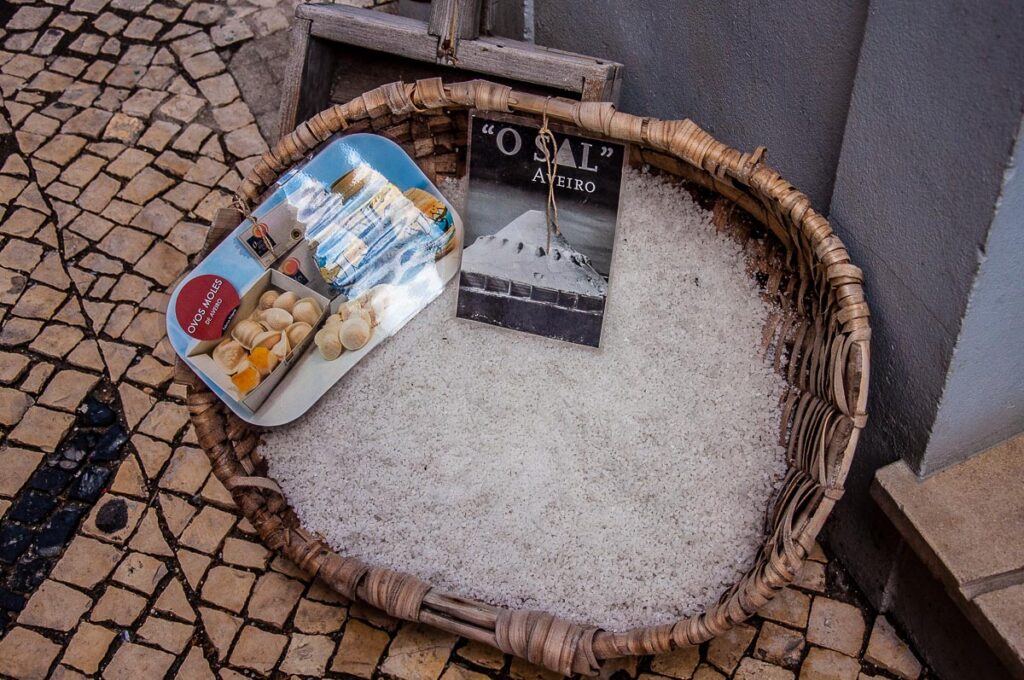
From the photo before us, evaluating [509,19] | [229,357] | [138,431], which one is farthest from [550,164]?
[138,431]

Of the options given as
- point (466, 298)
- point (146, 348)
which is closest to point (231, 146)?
point (146, 348)

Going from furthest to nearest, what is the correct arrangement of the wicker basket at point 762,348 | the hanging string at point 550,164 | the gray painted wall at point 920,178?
the hanging string at point 550,164, the wicker basket at point 762,348, the gray painted wall at point 920,178

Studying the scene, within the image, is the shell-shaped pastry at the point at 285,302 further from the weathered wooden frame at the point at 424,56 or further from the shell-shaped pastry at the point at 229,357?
the weathered wooden frame at the point at 424,56

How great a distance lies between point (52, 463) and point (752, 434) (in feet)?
5.27

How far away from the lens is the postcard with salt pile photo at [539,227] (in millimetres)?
1701

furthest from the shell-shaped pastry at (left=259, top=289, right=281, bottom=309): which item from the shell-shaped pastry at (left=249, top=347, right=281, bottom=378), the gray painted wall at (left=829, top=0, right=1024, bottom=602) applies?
the gray painted wall at (left=829, top=0, right=1024, bottom=602)

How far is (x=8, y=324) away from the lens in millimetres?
2314

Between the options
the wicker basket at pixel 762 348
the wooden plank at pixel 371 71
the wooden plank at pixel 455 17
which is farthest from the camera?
the wooden plank at pixel 371 71

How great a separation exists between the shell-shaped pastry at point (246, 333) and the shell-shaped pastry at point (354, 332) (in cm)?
17

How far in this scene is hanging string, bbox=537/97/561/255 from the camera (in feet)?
5.43

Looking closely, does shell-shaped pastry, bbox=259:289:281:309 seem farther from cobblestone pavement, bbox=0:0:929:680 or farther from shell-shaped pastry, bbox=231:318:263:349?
cobblestone pavement, bbox=0:0:929:680

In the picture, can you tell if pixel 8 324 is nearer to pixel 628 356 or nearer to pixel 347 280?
pixel 347 280

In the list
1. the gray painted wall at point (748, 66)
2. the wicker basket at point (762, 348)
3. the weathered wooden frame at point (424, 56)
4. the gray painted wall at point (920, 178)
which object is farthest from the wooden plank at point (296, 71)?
the gray painted wall at point (920, 178)

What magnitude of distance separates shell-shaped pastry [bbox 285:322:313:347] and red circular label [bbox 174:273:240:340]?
0.38ft
